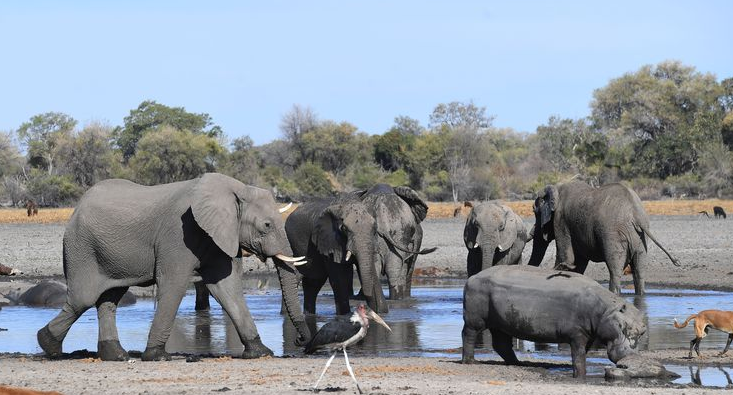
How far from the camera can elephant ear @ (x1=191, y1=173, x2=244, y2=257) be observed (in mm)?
14055

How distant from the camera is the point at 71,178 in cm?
8325

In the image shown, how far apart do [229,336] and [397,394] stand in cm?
691

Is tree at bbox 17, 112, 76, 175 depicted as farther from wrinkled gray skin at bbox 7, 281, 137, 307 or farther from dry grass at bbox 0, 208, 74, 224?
wrinkled gray skin at bbox 7, 281, 137, 307

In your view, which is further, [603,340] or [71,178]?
[71,178]

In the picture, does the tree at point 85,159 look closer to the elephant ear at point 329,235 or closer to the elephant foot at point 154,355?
the elephant ear at point 329,235

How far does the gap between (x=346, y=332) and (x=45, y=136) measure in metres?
92.0

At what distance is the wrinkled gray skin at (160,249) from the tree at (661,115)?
65.6m

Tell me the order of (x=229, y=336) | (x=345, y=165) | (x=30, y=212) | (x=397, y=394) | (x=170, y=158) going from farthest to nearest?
(x=345, y=165) → (x=170, y=158) → (x=30, y=212) → (x=229, y=336) → (x=397, y=394)

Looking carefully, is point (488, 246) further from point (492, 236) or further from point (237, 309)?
point (237, 309)

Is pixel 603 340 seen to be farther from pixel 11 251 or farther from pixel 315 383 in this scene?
pixel 11 251

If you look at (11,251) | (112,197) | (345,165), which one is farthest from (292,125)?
(112,197)

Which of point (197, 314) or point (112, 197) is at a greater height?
point (112, 197)

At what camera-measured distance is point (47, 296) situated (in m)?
22.9

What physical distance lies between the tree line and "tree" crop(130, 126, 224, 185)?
9 cm
